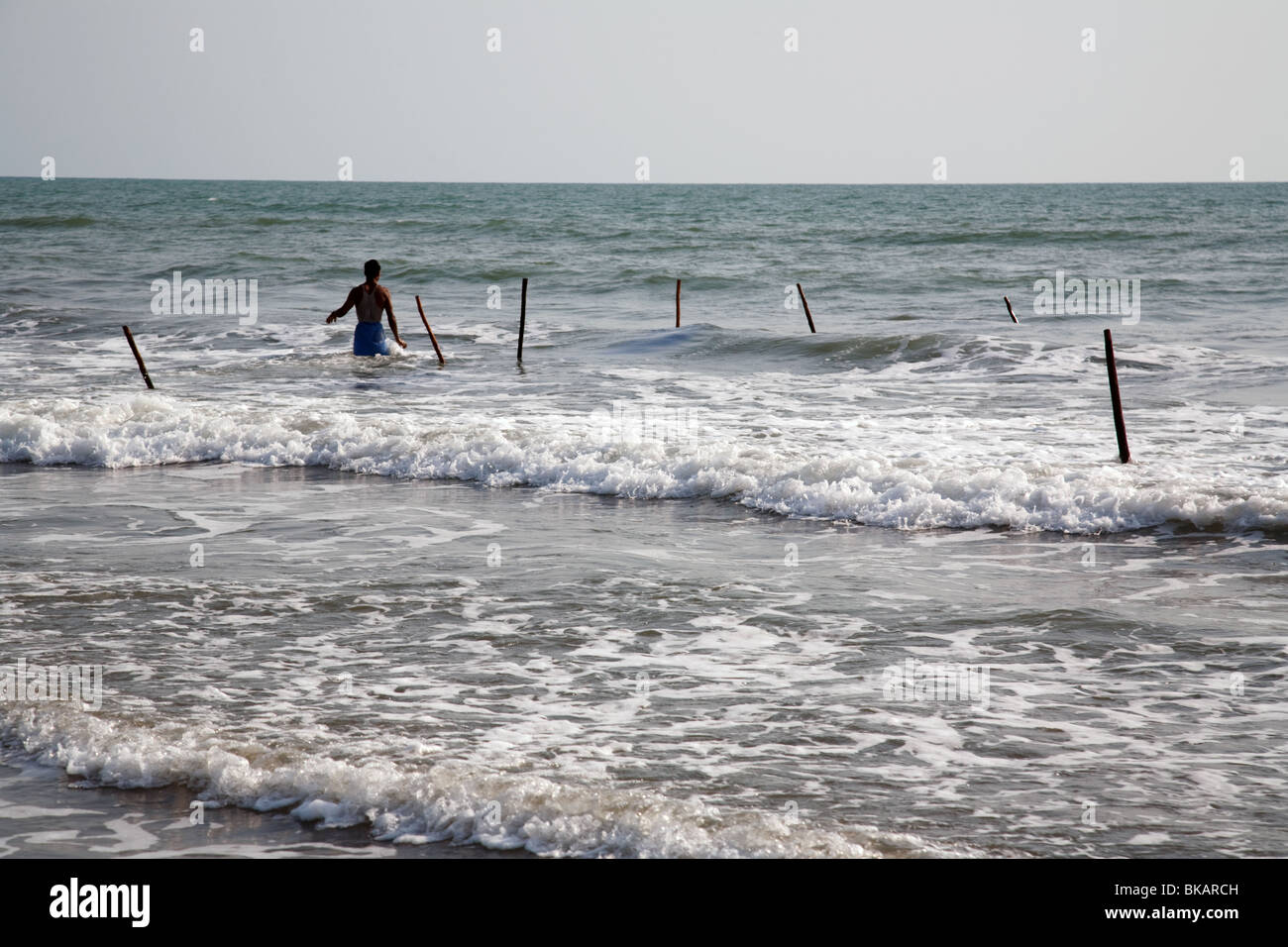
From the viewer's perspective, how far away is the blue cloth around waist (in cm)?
1904

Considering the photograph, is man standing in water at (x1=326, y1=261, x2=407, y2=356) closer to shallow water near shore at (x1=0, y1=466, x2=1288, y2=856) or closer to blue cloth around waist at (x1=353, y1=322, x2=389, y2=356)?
blue cloth around waist at (x1=353, y1=322, x2=389, y2=356)

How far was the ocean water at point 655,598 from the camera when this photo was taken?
15.2 feet

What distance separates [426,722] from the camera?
5504 mm

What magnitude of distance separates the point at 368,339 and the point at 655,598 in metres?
12.7

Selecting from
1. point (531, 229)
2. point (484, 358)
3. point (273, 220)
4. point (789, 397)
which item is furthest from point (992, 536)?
point (273, 220)

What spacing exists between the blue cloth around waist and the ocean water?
54 centimetres

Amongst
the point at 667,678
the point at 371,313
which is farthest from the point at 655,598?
the point at 371,313

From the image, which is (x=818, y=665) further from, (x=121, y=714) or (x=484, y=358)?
(x=484, y=358)

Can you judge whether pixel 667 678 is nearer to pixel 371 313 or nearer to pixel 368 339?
pixel 371 313

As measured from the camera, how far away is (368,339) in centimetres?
1912

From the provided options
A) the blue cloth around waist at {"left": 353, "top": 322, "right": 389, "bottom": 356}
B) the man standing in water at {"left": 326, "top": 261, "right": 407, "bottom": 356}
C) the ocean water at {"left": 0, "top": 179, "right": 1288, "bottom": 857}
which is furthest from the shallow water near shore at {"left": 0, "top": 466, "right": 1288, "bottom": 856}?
the blue cloth around waist at {"left": 353, "top": 322, "right": 389, "bottom": 356}

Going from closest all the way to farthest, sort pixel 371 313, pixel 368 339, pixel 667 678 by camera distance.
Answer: pixel 667 678
pixel 371 313
pixel 368 339

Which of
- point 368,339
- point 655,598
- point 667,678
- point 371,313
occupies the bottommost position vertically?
point 667,678

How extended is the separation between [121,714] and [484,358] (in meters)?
15.7
